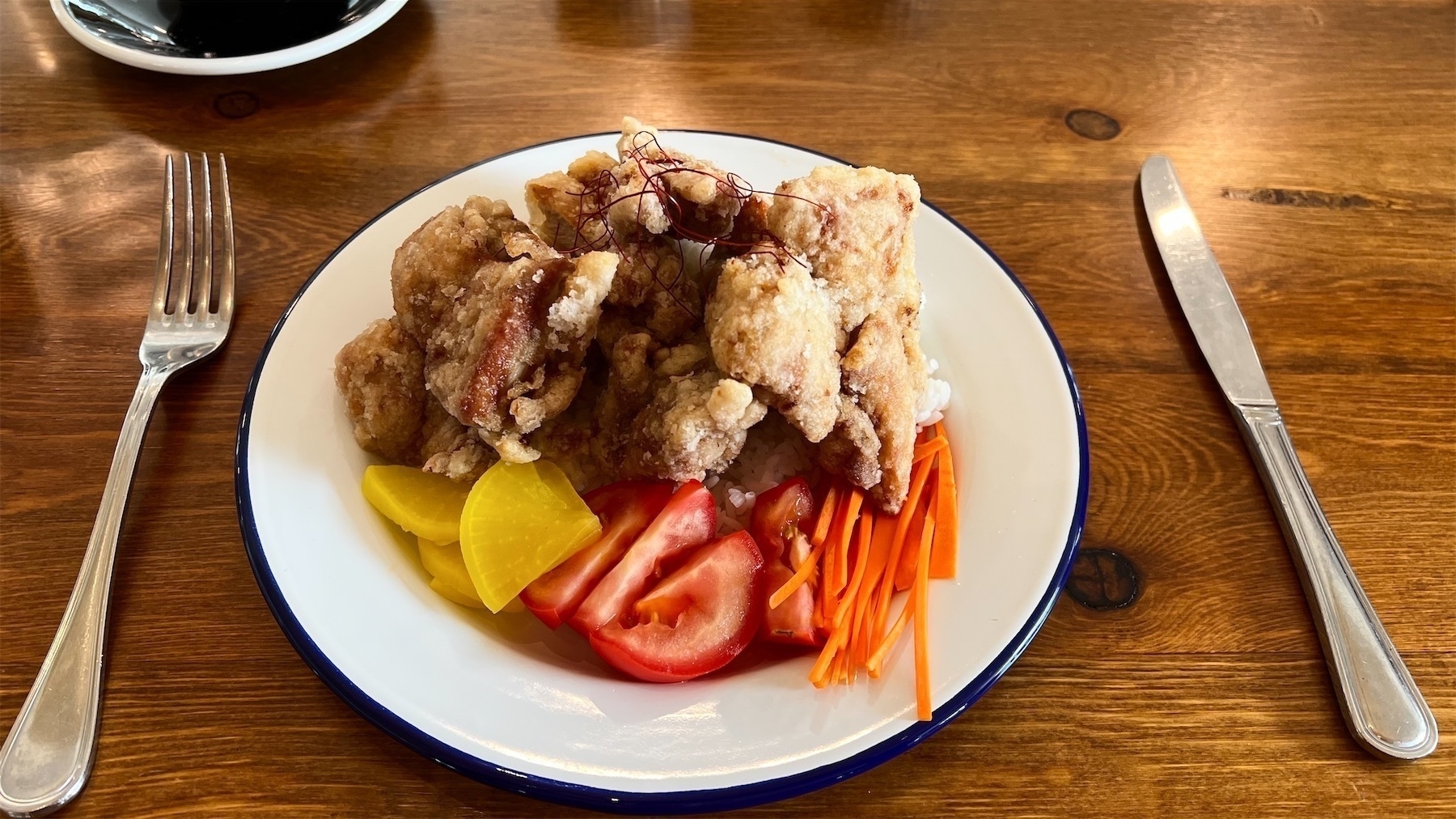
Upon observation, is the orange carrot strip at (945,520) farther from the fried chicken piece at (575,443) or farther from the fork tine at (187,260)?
the fork tine at (187,260)

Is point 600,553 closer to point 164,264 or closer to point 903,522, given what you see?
point 903,522

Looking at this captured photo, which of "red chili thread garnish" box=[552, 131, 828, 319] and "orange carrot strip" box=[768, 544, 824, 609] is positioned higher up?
"red chili thread garnish" box=[552, 131, 828, 319]

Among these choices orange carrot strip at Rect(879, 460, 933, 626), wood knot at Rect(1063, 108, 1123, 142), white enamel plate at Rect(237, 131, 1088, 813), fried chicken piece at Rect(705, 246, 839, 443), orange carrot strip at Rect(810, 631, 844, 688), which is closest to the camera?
white enamel plate at Rect(237, 131, 1088, 813)

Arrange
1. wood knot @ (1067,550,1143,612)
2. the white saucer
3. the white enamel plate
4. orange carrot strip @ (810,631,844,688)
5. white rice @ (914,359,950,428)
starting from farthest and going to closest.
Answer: the white saucer → white rice @ (914,359,950,428) → wood knot @ (1067,550,1143,612) → orange carrot strip @ (810,631,844,688) → the white enamel plate

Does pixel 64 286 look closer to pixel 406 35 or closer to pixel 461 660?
pixel 406 35

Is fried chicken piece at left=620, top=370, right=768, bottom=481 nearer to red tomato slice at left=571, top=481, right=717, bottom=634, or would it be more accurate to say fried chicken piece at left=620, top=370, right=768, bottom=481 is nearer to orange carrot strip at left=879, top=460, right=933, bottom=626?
red tomato slice at left=571, top=481, right=717, bottom=634

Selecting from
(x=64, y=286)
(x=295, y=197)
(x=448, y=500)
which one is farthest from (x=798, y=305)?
(x=64, y=286)

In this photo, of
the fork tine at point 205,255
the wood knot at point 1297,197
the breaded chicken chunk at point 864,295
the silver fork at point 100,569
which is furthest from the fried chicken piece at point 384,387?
the wood knot at point 1297,197

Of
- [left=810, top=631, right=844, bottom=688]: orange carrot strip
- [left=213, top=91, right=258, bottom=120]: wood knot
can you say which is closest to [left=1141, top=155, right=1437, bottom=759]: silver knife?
[left=810, top=631, right=844, bottom=688]: orange carrot strip
